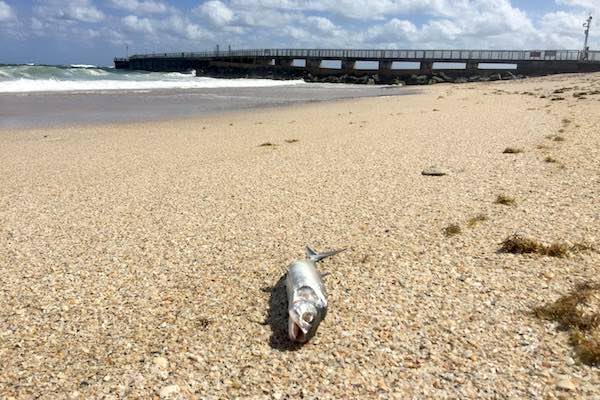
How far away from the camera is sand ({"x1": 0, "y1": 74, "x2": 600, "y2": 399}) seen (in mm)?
2904

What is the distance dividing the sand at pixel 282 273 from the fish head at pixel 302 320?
11 cm

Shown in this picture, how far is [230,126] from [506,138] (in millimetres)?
8025

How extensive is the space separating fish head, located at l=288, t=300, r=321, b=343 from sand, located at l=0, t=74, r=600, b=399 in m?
0.11

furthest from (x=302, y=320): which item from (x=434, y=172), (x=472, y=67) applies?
(x=472, y=67)

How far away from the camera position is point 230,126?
48.6 feet

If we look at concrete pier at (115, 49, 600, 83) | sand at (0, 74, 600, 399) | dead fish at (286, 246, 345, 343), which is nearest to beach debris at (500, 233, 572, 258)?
sand at (0, 74, 600, 399)

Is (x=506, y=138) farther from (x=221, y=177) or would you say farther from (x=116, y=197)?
(x=116, y=197)

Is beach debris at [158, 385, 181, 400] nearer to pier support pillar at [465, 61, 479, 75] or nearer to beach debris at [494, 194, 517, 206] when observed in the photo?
beach debris at [494, 194, 517, 206]

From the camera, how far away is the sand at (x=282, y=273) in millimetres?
2904

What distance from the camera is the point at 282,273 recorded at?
425cm

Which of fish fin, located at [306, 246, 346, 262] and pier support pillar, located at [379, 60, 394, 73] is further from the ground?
pier support pillar, located at [379, 60, 394, 73]

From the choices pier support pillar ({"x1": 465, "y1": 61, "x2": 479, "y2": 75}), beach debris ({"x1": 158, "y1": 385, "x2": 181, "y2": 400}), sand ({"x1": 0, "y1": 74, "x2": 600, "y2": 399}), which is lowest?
beach debris ({"x1": 158, "y1": 385, "x2": 181, "y2": 400})

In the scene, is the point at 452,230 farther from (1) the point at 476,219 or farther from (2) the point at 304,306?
(2) the point at 304,306

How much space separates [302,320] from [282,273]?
119 centimetres
